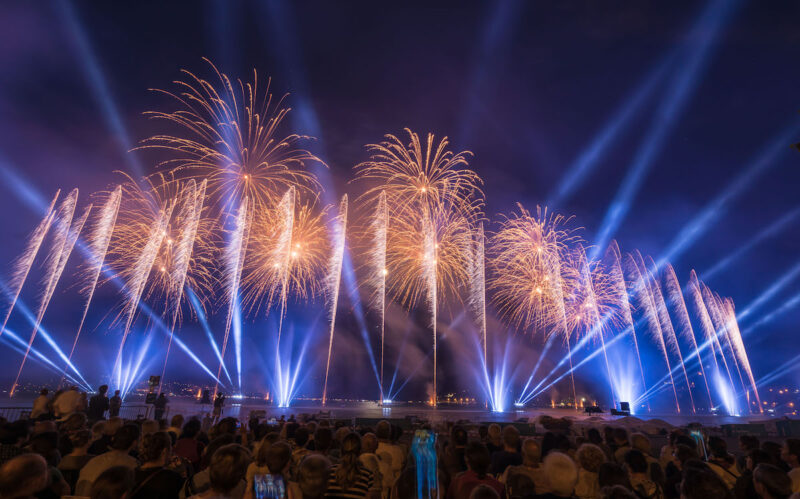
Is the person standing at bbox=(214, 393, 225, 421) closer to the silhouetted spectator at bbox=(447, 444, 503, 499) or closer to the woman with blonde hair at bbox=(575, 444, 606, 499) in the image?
the silhouetted spectator at bbox=(447, 444, 503, 499)

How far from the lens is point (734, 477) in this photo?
21.5ft

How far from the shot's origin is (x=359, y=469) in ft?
15.9

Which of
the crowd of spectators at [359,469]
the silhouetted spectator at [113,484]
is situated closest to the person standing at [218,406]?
the crowd of spectators at [359,469]

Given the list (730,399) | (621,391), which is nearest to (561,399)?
(730,399)

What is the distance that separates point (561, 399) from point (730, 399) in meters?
Answer: 50.4

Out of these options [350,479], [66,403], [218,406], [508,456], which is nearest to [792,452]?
[508,456]

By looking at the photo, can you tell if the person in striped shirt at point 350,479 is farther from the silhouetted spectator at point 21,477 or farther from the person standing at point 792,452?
the person standing at point 792,452

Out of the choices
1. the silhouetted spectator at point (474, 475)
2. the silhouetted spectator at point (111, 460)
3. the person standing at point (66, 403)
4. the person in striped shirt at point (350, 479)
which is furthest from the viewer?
the person standing at point (66, 403)

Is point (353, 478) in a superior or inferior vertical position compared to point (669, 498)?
superior

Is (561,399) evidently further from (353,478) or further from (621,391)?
(353,478)

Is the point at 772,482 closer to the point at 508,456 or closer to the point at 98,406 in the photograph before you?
the point at 508,456

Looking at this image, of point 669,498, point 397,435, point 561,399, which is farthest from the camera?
point 561,399

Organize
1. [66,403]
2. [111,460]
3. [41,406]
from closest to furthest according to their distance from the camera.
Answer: [111,460] → [66,403] → [41,406]

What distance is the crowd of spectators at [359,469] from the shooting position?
151 inches
